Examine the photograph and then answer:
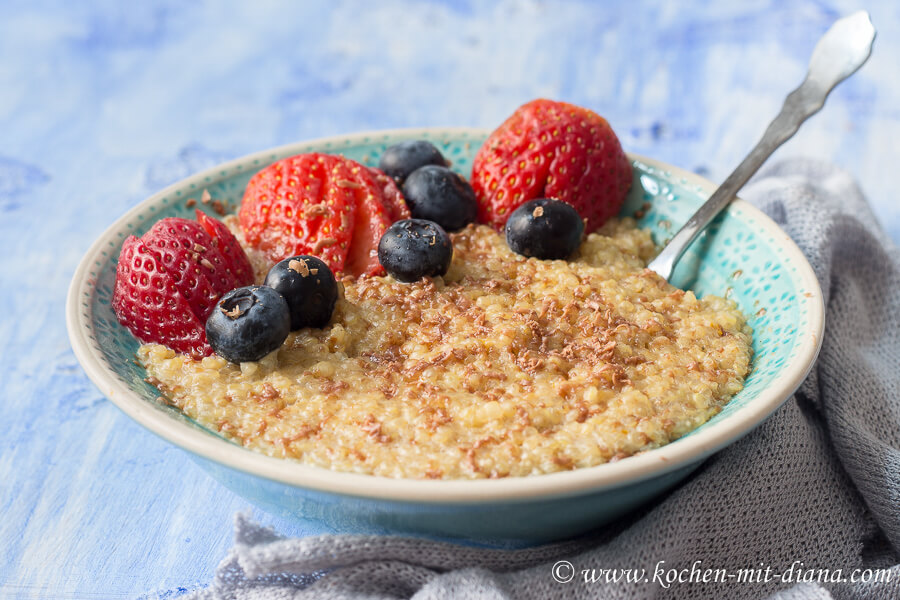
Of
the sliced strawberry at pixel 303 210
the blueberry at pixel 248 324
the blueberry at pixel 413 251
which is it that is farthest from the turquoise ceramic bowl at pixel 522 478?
the blueberry at pixel 413 251

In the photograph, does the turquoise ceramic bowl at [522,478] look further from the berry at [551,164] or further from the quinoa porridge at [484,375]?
the berry at [551,164]

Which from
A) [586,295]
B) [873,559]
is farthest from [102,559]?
[873,559]

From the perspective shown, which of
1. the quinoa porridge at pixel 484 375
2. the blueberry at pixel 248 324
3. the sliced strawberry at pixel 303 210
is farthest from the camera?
the sliced strawberry at pixel 303 210

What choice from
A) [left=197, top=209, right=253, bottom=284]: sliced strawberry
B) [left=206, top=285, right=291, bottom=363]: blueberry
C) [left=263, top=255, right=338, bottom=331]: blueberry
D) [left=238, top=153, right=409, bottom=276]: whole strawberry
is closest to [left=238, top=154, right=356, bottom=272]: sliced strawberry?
[left=238, top=153, right=409, bottom=276]: whole strawberry

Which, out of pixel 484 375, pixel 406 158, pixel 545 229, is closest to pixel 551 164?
pixel 545 229

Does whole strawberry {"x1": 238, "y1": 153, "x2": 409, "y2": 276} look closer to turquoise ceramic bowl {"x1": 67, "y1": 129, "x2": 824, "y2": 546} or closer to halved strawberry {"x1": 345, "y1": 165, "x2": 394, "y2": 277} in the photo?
halved strawberry {"x1": 345, "y1": 165, "x2": 394, "y2": 277}

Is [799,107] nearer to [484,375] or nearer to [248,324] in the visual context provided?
[484,375]
